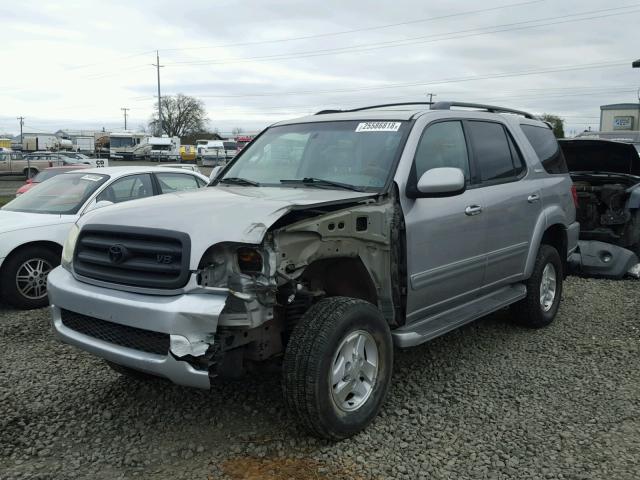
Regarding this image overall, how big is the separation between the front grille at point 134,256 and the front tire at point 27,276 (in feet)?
10.3

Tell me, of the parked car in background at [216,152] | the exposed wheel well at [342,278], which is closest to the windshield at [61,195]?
the exposed wheel well at [342,278]

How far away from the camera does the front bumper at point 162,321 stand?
2.95 m

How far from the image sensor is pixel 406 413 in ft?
12.6

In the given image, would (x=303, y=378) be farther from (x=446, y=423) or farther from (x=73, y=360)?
(x=73, y=360)

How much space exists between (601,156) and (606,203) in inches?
26.1

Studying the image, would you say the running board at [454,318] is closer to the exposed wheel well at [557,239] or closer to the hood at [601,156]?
the exposed wheel well at [557,239]

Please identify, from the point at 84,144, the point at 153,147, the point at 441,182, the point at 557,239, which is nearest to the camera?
the point at 441,182

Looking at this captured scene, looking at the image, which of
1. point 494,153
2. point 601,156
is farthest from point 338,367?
point 601,156

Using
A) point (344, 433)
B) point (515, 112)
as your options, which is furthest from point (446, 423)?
point (515, 112)

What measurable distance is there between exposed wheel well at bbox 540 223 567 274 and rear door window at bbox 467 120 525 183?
937 millimetres

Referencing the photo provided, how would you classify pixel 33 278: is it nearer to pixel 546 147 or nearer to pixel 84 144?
pixel 546 147

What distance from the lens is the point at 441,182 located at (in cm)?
380

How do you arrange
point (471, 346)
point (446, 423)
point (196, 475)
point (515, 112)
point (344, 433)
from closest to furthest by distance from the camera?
point (196, 475) < point (344, 433) < point (446, 423) < point (471, 346) < point (515, 112)

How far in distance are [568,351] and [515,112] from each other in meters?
2.33
